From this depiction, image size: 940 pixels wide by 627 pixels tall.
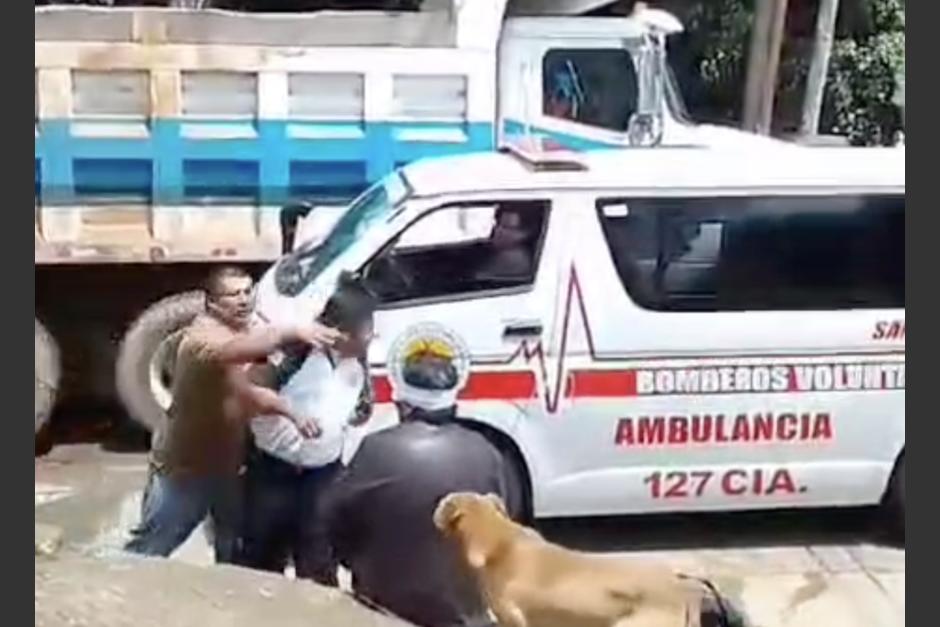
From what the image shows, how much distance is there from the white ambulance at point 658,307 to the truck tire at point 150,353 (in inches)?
17.7

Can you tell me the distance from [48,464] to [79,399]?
288 mm

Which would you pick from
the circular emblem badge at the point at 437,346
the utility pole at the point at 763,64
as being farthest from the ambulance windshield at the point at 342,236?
the utility pole at the point at 763,64

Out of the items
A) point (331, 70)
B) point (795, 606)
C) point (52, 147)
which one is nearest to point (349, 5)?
point (331, 70)

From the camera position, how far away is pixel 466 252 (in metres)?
5.18

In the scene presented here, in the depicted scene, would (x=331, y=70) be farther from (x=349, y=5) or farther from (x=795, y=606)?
(x=795, y=606)

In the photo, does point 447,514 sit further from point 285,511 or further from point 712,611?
point 712,611

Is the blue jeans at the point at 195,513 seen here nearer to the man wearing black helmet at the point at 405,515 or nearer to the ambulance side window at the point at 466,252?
the man wearing black helmet at the point at 405,515

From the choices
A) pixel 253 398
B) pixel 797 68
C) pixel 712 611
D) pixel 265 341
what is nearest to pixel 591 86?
pixel 797 68

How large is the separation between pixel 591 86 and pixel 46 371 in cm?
200

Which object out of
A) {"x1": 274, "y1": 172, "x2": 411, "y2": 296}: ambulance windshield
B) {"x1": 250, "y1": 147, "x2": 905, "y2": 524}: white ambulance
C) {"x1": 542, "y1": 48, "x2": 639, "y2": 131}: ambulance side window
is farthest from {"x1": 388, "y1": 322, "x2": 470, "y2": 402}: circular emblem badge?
{"x1": 542, "y1": 48, "x2": 639, "y2": 131}: ambulance side window

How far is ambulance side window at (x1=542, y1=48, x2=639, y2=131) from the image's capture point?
5996 millimetres

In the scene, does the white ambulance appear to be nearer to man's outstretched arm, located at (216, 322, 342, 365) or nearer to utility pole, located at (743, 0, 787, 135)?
man's outstretched arm, located at (216, 322, 342, 365)

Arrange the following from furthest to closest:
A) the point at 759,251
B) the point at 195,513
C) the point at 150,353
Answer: the point at 150,353, the point at 759,251, the point at 195,513

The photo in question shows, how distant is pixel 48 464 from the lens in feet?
18.8
